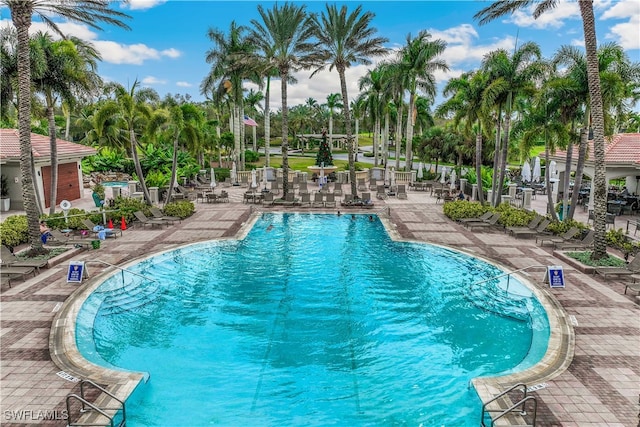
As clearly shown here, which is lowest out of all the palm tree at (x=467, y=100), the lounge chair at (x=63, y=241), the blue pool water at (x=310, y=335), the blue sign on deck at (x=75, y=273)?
the blue pool water at (x=310, y=335)

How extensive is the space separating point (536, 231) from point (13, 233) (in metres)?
22.6

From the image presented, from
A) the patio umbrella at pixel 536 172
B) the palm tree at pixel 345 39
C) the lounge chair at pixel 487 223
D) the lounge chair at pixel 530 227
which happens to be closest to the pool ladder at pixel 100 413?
the lounge chair at pixel 530 227

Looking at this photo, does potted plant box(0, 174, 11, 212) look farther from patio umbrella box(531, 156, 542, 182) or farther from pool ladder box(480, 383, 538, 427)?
patio umbrella box(531, 156, 542, 182)

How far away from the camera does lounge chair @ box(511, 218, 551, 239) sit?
20.0 metres

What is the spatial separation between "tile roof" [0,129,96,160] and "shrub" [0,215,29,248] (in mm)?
6948

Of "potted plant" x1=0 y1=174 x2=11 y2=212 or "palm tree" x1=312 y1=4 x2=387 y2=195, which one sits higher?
"palm tree" x1=312 y1=4 x2=387 y2=195

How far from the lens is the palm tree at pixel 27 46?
1510 cm

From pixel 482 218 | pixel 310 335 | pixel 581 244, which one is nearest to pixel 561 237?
pixel 581 244

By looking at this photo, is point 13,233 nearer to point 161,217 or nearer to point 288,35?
point 161,217

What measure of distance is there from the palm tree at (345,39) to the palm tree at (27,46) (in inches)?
520

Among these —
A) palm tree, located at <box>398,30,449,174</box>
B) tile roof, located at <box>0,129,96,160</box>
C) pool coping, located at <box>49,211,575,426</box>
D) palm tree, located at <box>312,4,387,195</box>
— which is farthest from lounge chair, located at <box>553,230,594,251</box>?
tile roof, located at <box>0,129,96,160</box>

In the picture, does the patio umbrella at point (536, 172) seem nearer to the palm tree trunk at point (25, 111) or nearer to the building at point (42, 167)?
the palm tree trunk at point (25, 111)

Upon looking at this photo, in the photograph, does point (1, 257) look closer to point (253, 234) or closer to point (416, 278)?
point (253, 234)

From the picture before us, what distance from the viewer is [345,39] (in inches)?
1067
